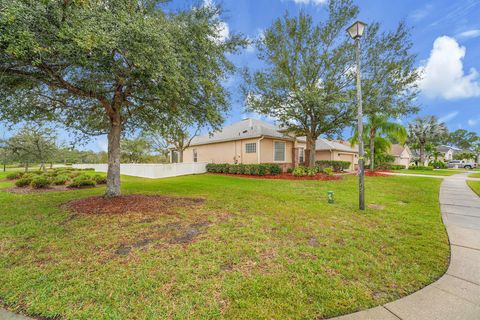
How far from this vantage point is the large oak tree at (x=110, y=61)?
367cm

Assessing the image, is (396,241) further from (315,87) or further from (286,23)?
(286,23)

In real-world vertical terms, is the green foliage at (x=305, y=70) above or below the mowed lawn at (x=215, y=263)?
above

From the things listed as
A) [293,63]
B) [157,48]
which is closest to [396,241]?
[157,48]

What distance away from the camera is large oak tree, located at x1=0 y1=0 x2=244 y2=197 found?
12.0 feet

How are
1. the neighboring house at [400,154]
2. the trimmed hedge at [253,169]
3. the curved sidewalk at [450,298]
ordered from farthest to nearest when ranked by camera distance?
the neighboring house at [400,154] → the trimmed hedge at [253,169] → the curved sidewalk at [450,298]

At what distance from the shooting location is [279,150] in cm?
1775

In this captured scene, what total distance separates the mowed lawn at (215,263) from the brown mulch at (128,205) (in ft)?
1.61

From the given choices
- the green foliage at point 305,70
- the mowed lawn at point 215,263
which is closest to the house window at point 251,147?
the green foliage at point 305,70

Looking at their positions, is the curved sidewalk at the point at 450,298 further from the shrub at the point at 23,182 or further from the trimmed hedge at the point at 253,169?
the shrub at the point at 23,182

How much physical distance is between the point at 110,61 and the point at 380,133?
87.1ft

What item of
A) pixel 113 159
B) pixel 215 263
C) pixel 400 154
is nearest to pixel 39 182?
pixel 113 159

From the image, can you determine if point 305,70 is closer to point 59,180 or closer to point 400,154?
point 59,180

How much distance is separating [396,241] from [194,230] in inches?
165

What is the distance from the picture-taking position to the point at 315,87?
507 inches
